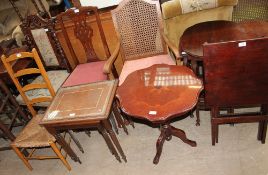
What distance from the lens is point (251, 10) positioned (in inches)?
143

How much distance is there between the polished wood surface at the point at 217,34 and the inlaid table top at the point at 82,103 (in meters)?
0.84

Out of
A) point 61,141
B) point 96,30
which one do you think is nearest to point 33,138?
point 61,141

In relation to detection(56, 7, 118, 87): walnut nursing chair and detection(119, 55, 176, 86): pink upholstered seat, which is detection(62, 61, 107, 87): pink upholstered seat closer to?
detection(56, 7, 118, 87): walnut nursing chair

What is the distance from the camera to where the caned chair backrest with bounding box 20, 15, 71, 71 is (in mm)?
2996

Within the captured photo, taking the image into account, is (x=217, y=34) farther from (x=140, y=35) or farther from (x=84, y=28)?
(x=84, y=28)

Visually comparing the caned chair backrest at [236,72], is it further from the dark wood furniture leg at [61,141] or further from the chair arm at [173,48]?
the dark wood furniture leg at [61,141]

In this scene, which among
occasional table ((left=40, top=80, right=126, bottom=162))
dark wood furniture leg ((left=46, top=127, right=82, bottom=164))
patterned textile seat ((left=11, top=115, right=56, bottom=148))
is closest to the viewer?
occasional table ((left=40, top=80, right=126, bottom=162))

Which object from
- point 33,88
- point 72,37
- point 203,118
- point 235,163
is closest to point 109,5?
point 72,37

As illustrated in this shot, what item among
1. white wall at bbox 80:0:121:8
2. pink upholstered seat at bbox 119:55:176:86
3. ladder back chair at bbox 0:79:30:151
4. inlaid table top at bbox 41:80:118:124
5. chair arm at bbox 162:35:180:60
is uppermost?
white wall at bbox 80:0:121:8

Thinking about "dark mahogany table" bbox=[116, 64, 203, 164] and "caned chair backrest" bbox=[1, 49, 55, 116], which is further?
"caned chair backrest" bbox=[1, 49, 55, 116]

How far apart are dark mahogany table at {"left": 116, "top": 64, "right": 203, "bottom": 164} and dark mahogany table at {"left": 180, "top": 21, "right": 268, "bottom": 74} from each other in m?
0.19

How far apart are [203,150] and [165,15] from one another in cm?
171

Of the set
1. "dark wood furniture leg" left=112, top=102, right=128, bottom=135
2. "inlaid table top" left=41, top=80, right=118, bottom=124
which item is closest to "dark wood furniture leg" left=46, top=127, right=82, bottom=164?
"inlaid table top" left=41, top=80, right=118, bottom=124

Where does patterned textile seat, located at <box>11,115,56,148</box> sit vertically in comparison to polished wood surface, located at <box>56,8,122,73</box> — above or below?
below
